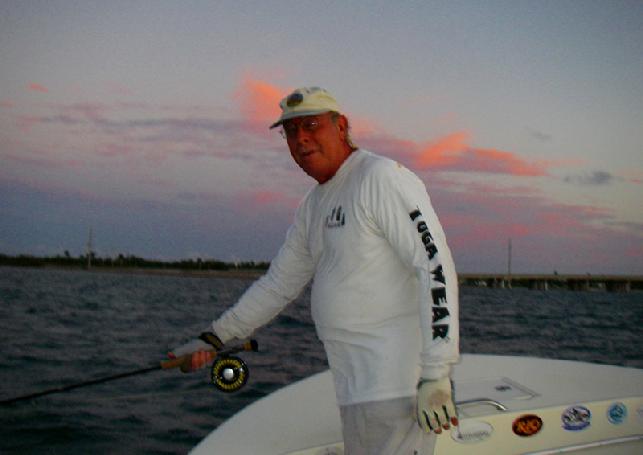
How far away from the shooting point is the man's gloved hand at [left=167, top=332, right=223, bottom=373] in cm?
293

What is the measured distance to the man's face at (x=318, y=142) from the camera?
2361 mm

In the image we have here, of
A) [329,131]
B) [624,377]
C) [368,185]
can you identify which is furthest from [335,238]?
[624,377]

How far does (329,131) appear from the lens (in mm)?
2383

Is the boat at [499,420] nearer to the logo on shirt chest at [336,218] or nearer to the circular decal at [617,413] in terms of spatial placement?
the circular decal at [617,413]

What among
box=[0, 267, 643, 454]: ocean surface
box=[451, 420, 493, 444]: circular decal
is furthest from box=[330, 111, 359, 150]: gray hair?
box=[0, 267, 643, 454]: ocean surface

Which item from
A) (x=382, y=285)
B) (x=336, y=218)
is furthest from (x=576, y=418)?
(x=336, y=218)

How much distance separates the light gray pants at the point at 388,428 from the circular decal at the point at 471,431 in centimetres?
90

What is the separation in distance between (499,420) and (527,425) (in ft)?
0.56

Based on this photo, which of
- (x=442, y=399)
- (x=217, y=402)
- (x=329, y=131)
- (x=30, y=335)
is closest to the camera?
(x=442, y=399)

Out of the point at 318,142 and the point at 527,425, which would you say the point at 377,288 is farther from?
the point at 527,425

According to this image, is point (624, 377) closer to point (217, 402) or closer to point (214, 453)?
point (214, 453)

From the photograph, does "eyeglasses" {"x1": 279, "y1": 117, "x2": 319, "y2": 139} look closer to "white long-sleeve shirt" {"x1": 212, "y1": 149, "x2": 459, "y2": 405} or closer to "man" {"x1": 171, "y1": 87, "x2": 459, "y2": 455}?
"man" {"x1": 171, "y1": 87, "x2": 459, "y2": 455}

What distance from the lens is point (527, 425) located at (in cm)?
319

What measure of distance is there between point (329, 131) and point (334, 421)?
5.29 ft
